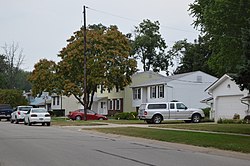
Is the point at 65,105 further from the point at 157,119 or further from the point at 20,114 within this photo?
the point at 157,119

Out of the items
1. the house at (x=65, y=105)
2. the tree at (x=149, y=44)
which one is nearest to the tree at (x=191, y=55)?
the tree at (x=149, y=44)

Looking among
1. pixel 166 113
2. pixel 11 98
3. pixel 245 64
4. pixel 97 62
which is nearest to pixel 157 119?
pixel 166 113

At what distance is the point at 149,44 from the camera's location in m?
80.0

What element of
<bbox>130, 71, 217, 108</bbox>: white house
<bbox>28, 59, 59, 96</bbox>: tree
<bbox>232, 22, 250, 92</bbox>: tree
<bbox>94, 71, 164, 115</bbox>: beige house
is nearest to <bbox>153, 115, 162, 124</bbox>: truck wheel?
<bbox>130, 71, 217, 108</bbox>: white house

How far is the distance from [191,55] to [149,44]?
798 centimetres

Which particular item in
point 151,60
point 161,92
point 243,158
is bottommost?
point 243,158

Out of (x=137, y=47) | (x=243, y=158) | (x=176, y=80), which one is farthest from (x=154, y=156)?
(x=137, y=47)

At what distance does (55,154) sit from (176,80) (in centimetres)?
4232

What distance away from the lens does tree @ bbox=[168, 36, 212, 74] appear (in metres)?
74.8

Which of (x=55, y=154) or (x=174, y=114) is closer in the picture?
(x=55, y=154)

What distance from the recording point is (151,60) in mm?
83125

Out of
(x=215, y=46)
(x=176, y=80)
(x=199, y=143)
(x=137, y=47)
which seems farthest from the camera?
(x=137, y=47)

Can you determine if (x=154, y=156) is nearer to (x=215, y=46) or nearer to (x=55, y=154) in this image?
(x=55, y=154)

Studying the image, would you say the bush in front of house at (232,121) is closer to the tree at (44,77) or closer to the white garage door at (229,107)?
the white garage door at (229,107)
